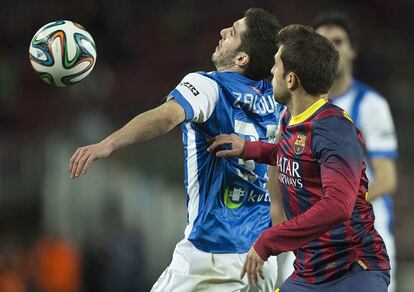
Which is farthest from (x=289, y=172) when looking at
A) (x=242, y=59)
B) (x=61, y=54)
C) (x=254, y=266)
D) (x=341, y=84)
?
(x=341, y=84)

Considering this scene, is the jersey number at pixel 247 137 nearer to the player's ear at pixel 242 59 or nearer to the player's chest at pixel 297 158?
the player's ear at pixel 242 59

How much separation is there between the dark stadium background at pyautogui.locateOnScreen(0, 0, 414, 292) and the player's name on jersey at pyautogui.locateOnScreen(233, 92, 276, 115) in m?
6.19

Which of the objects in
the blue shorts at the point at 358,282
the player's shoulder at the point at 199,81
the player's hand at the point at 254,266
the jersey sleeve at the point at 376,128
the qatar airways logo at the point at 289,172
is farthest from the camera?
the jersey sleeve at the point at 376,128

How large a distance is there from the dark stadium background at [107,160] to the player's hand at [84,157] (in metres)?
7.01

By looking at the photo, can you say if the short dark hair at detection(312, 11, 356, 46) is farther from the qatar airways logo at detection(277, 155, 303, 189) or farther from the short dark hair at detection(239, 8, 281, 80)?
the qatar airways logo at detection(277, 155, 303, 189)

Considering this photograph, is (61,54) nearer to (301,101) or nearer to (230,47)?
(230,47)

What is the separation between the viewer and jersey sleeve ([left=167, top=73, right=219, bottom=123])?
15.3 ft

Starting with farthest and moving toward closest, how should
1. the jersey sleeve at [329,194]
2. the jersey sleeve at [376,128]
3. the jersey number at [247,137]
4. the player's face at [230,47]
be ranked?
the jersey sleeve at [376,128]
the player's face at [230,47]
the jersey number at [247,137]
the jersey sleeve at [329,194]

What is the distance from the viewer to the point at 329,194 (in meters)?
4.00

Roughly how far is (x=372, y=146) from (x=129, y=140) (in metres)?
3.20

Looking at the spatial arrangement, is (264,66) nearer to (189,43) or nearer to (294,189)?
(294,189)

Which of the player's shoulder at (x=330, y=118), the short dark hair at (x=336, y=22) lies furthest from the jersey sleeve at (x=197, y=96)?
the short dark hair at (x=336, y=22)

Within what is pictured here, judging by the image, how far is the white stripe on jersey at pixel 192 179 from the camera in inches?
198

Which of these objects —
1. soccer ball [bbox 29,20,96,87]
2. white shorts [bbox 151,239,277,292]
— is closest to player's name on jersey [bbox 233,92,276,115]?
white shorts [bbox 151,239,277,292]
